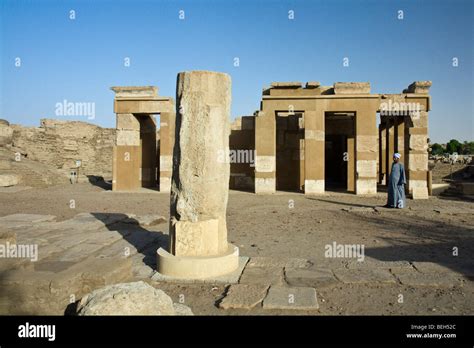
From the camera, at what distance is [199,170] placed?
4.73m

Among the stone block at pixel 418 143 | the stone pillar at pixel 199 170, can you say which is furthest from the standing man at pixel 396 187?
the stone pillar at pixel 199 170

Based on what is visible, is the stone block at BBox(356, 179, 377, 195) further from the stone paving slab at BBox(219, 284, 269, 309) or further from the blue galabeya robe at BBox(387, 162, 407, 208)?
the stone paving slab at BBox(219, 284, 269, 309)

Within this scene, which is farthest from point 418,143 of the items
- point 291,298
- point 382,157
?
point 291,298

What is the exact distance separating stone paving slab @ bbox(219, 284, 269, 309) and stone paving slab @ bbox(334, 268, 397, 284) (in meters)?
1.02

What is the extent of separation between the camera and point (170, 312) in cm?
322

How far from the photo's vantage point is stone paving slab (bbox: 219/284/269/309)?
147 inches

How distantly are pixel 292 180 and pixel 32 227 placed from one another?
1159 centimetres

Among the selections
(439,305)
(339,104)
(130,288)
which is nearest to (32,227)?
(130,288)

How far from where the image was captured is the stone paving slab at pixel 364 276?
4.41 m

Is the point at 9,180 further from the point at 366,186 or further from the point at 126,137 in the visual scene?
the point at 366,186

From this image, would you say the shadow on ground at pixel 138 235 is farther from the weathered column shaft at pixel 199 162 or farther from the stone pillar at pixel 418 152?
the stone pillar at pixel 418 152

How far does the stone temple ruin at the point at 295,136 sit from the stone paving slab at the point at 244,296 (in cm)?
1027

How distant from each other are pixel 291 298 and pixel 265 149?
10778 millimetres
